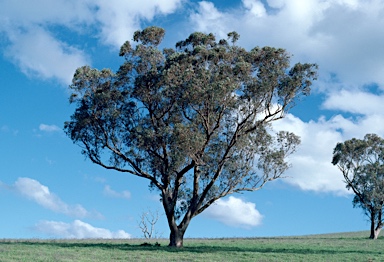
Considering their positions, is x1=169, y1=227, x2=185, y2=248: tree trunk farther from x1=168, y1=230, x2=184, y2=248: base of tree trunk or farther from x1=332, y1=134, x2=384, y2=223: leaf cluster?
x1=332, y1=134, x2=384, y2=223: leaf cluster

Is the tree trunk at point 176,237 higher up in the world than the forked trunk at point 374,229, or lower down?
lower down

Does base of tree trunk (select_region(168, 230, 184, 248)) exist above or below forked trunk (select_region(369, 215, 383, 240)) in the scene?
below

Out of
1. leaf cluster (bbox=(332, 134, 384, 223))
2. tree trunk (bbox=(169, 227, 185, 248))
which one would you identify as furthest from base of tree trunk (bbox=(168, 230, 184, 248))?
leaf cluster (bbox=(332, 134, 384, 223))

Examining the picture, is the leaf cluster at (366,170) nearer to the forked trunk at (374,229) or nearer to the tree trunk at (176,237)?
the forked trunk at (374,229)

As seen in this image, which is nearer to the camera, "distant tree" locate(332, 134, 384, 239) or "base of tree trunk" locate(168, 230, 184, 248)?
"base of tree trunk" locate(168, 230, 184, 248)

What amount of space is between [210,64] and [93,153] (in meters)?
12.8

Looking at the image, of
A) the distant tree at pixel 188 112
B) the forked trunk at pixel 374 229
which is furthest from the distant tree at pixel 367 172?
the distant tree at pixel 188 112

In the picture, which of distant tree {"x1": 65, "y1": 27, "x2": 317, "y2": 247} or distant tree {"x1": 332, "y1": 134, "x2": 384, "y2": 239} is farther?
distant tree {"x1": 332, "y1": 134, "x2": 384, "y2": 239}

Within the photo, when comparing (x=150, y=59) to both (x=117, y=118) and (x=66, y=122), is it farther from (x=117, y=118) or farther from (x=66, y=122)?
(x=66, y=122)

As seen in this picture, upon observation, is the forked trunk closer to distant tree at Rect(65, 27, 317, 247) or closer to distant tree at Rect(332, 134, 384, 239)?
distant tree at Rect(332, 134, 384, 239)

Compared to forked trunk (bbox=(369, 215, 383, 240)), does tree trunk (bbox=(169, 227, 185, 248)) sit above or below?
below

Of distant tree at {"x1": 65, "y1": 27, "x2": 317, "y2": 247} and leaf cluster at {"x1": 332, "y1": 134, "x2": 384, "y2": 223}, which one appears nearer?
distant tree at {"x1": 65, "y1": 27, "x2": 317, "y2": 247}

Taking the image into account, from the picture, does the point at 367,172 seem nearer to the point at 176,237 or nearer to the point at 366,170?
the point at 366,170

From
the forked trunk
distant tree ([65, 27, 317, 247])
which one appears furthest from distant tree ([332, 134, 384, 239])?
distant tree ([65, 27, 317, 247])
